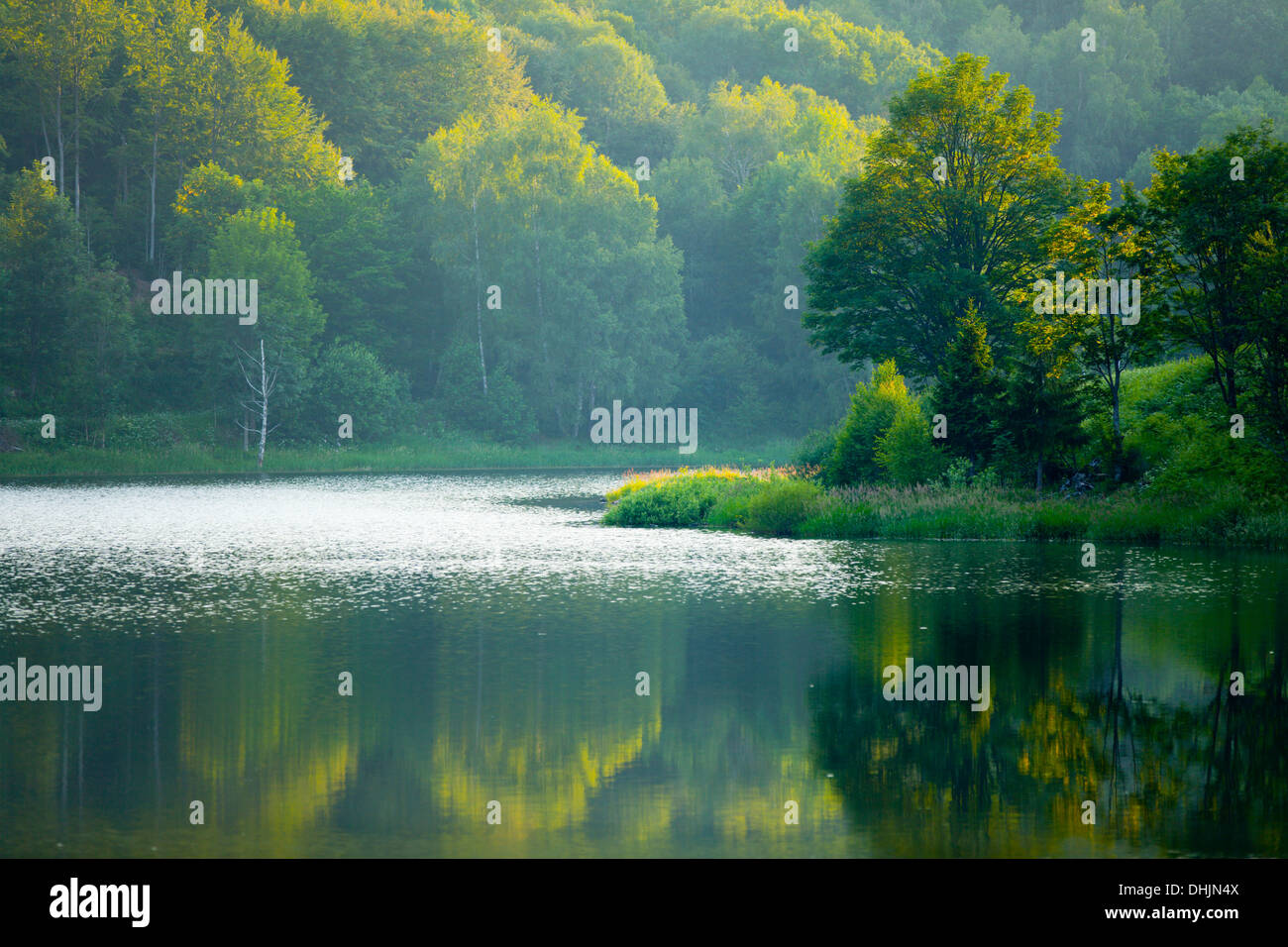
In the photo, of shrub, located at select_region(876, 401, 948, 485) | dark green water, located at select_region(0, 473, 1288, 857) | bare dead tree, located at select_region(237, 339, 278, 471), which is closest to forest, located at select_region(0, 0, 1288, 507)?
shrub, located at select_region(876, 401, 948, 485)

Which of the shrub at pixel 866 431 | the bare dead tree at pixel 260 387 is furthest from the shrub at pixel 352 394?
the shrub at pixel 866 431

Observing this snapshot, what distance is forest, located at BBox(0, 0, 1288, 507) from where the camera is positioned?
35.1 metres

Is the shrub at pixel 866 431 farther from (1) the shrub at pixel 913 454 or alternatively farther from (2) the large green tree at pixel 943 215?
(2) the large green tree at pixel 943 215

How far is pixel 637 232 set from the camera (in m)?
87.9

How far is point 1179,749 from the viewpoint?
1185 centimetres

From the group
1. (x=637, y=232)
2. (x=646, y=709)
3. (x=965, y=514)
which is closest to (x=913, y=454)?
(x=965, y=514)

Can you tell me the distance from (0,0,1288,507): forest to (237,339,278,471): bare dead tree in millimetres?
471

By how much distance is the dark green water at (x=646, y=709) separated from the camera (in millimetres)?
9680

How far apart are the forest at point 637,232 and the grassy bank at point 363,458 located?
905mm

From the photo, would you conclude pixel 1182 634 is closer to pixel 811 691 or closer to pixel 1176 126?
pixel 811 691

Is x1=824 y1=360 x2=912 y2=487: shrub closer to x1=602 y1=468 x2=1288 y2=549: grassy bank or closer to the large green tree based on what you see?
x1=602 y1=468 x2=1288 y2=549: grassy bank

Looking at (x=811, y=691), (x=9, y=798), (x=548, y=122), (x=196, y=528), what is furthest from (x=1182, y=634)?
(x=548, y=122)

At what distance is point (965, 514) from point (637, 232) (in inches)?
2301

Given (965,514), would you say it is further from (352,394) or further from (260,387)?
(352,394)
